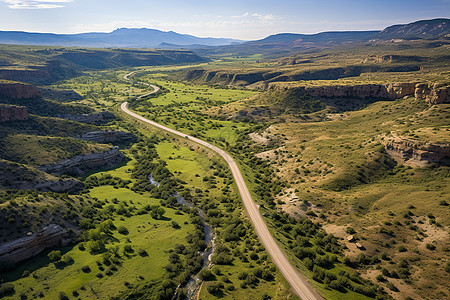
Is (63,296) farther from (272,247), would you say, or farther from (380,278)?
(380,278)

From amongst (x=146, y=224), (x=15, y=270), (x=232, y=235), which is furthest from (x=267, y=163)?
(x=15, y=270)

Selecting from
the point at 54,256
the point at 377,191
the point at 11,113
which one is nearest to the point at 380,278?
the point at 377,191

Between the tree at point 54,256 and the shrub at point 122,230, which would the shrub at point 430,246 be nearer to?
the shrub at point 122,230

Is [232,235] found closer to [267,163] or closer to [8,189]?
[267,163]

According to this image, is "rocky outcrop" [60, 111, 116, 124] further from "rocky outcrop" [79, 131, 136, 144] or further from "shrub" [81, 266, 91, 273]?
"shrub" [81, 266, 91, 273]

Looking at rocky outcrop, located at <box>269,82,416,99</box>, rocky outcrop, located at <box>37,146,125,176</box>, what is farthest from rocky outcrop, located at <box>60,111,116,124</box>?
rocky outcrop, located at <box>269,82,416,99</box>

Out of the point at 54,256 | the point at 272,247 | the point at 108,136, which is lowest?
the point at 272,247
